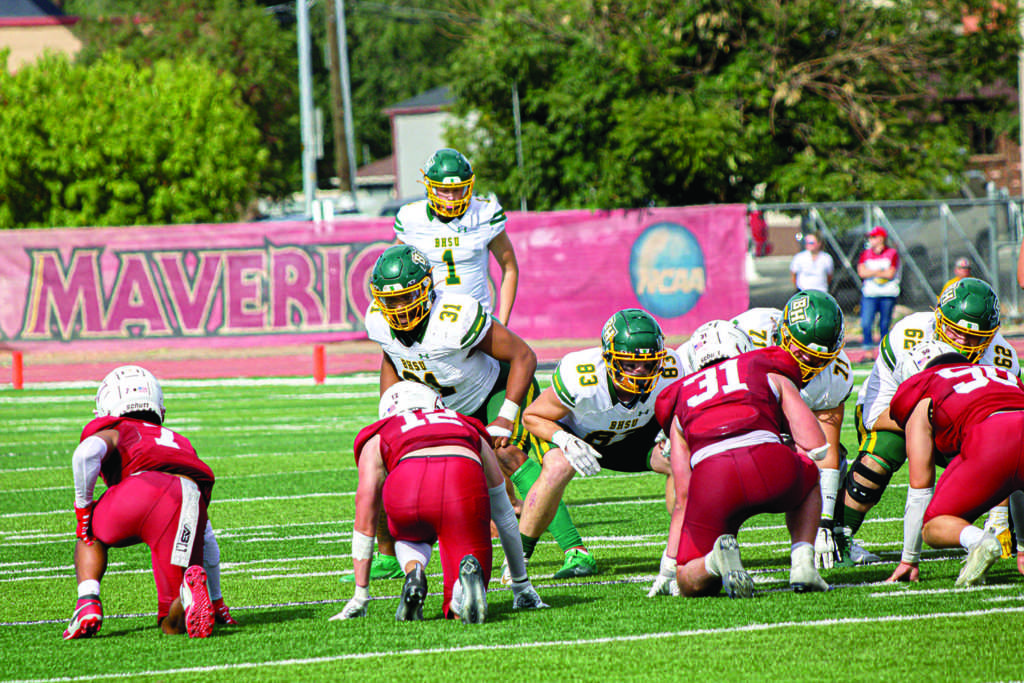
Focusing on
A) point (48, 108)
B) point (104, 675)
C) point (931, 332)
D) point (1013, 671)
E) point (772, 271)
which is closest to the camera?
point (1013, 671)

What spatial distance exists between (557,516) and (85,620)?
2.41m

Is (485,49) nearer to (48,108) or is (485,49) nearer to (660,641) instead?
(48,108)

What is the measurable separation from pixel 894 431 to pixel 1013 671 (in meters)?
2.29

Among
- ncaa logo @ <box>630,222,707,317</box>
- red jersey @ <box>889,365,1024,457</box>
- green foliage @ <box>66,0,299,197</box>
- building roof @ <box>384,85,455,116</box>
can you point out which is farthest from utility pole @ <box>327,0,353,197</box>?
red jersey @ <box>889,365,1024,457</box>

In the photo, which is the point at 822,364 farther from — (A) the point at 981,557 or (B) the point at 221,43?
(B) the point at 221,43

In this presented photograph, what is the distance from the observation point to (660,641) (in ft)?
15.6

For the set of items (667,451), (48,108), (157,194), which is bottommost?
(667,451)

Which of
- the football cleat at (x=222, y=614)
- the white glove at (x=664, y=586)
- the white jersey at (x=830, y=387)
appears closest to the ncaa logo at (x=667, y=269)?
the white jersey at (x=830, y=387)

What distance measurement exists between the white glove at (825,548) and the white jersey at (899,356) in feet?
2.24

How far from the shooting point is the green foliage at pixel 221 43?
150 feet

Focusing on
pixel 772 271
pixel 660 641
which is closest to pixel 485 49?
pixel 772 271

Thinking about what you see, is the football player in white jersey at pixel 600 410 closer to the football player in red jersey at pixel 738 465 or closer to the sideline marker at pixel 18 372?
the football player in red jersey at pixel 738 465

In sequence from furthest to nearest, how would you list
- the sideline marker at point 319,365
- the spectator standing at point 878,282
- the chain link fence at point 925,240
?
the chain link fence at point 925,240, the spectator standing at point 878,282, the sideline marker at point 319,365

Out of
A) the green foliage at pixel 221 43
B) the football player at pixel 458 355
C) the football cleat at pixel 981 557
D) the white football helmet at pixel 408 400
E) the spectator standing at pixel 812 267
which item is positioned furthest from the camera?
the green foliage at pixel 221 43
